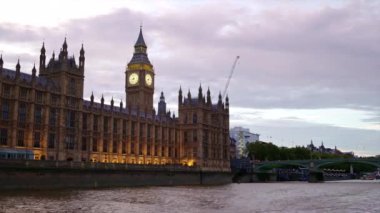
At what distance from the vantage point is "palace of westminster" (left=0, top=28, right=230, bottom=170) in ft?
392

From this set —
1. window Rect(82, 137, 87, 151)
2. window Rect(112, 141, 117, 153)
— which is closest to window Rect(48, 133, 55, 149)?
window Rect(82, 137, 87, 151)

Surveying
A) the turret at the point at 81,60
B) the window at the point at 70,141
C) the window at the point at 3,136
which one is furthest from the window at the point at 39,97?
the turret at the point at 81,60

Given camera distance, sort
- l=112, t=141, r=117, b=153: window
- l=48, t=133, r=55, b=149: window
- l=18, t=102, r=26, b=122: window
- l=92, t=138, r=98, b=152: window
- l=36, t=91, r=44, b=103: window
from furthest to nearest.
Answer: l=112, t=141, r=117, b=153: window, l=92, t=138, r=98, b=152: window, l=48, t=133, r=55, b=149: window, l=36, t=91, r=44, b=103: window, l=18, t=102, r=26, b=122: window

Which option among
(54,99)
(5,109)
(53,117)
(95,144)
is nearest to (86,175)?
(53,117)

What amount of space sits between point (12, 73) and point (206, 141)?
79.2 meters

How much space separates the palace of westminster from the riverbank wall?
15940 mm

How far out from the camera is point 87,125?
464ft

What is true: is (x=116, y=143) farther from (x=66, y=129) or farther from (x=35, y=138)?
(x=35, y=138)

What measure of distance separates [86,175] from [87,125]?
3287 cm

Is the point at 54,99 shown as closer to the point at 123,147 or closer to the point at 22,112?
the point at 22,112

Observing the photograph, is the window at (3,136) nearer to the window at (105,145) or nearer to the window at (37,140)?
the window at (37,140)

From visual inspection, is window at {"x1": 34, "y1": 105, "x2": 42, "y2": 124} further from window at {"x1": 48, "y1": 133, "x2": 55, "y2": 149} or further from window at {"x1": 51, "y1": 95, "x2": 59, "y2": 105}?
window at {"x1": 48, "y1": 133, "x2": 55, "y2": 149}

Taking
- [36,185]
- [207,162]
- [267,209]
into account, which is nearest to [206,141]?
[207,162]

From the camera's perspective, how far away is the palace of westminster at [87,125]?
392ft
